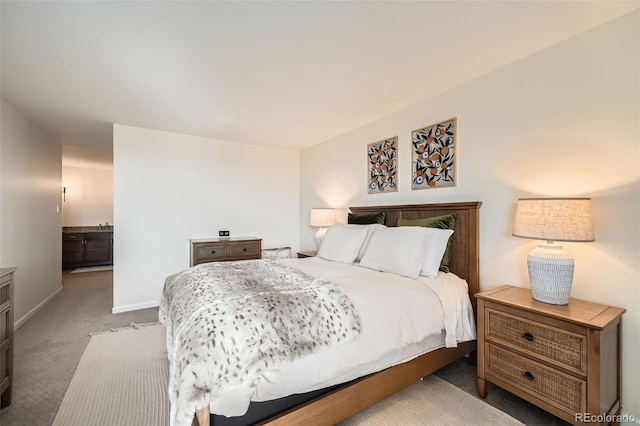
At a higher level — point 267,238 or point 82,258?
→ point 267,238

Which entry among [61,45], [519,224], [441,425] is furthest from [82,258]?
[519,224]

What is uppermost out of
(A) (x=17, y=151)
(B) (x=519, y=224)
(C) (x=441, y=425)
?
(A) (x=17, y=151)

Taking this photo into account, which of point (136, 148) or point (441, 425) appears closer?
point (441, 425)

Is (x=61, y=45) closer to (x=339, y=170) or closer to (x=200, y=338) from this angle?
(x=200, y=338)

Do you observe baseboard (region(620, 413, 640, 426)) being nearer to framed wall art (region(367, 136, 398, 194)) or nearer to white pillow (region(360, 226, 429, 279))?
white pillow (region(360, 226, 429, 279))

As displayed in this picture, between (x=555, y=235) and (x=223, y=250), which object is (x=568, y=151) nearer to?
(x=555, y=235)

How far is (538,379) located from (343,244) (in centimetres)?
173

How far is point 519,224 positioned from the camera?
185 cm

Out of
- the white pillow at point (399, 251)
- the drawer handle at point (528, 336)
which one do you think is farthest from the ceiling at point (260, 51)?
the drawer handle at point (528, 336)

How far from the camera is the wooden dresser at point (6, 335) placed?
170cm

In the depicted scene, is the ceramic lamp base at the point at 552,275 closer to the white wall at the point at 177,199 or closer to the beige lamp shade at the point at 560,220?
the beige lamp shade at the point at 560,220

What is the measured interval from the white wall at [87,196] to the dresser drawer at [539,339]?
8.49 meters

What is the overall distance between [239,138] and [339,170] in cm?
161

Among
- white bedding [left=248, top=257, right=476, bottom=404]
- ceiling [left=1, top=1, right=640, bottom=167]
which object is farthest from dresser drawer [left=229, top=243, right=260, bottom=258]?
white bedding [left=248, top=257, right=476, bottom=404]
